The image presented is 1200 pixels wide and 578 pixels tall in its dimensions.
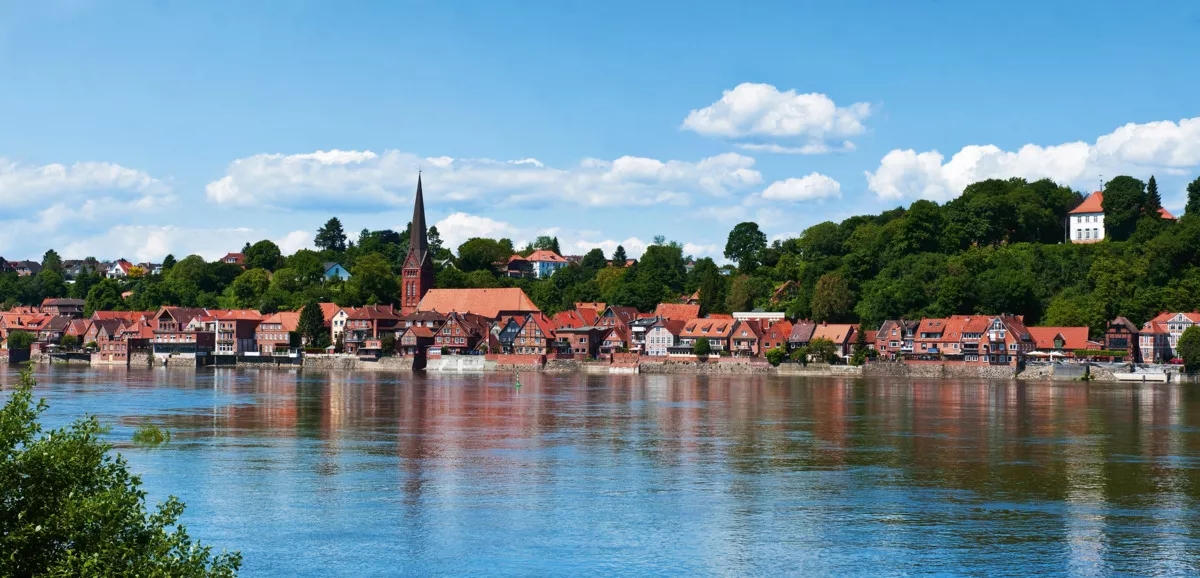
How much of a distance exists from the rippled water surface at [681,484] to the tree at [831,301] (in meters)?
40.2

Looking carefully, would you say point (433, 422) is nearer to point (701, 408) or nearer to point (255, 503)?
point (701, 408)

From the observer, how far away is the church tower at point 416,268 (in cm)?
12550

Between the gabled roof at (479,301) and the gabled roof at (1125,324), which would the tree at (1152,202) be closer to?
the gabled roof at (1125,324)

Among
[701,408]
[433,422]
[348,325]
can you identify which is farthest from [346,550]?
[348,325]

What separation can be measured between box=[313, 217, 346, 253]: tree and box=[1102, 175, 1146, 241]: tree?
351ft

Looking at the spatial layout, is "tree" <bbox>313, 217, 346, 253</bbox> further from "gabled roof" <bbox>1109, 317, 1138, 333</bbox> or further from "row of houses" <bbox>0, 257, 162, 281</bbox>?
"gabled roof" <bbox>1109, 317, 1138, 333</bbox>

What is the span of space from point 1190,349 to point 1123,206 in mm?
36167

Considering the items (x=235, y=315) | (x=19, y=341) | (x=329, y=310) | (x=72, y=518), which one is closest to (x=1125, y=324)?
(x=329, y=310)

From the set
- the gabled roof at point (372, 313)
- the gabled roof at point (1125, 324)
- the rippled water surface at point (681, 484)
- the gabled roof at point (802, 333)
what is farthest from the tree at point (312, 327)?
the gabled roof at point (1125, 324)

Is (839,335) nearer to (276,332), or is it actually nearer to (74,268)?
(276,332)

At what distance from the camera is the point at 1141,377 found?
77.2 m

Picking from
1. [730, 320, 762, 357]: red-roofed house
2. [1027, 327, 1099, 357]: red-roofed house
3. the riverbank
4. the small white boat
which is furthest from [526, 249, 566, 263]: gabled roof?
the small white boat

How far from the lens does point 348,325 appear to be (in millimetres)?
114125

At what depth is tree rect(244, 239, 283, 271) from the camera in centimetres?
15650
